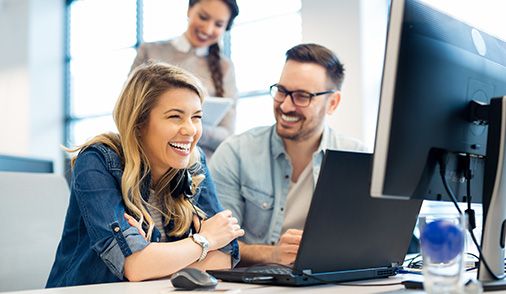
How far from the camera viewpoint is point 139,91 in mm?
1604

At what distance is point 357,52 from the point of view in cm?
359

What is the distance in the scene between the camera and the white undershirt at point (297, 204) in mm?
1960

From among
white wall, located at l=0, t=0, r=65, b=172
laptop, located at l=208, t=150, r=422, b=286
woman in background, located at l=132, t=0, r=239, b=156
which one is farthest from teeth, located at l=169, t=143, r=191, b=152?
white wall, located at l=0, t=0, r=65, b=172

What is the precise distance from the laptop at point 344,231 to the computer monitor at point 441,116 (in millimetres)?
147

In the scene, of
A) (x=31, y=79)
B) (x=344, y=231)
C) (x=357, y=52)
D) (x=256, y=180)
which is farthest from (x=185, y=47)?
(x=31, y=79)

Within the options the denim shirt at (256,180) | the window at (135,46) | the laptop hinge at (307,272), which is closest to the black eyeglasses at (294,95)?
the denim shirt at (256,180)

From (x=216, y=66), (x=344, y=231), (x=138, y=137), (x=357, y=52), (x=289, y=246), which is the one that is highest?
(x=357, y=52)

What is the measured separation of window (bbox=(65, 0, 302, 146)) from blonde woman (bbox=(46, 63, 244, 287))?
8.86 ft

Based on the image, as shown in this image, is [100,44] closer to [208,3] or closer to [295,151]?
[208,3]

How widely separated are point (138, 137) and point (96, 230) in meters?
0.32

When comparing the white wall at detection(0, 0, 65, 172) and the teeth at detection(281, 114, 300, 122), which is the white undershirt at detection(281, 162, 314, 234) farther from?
the white wall at detection(0, 0, 65, 172)

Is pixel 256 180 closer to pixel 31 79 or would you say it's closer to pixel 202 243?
pixel 202 243

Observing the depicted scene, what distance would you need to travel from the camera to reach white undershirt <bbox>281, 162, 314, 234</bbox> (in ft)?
6.43

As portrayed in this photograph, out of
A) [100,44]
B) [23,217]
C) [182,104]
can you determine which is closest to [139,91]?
[182,104]
